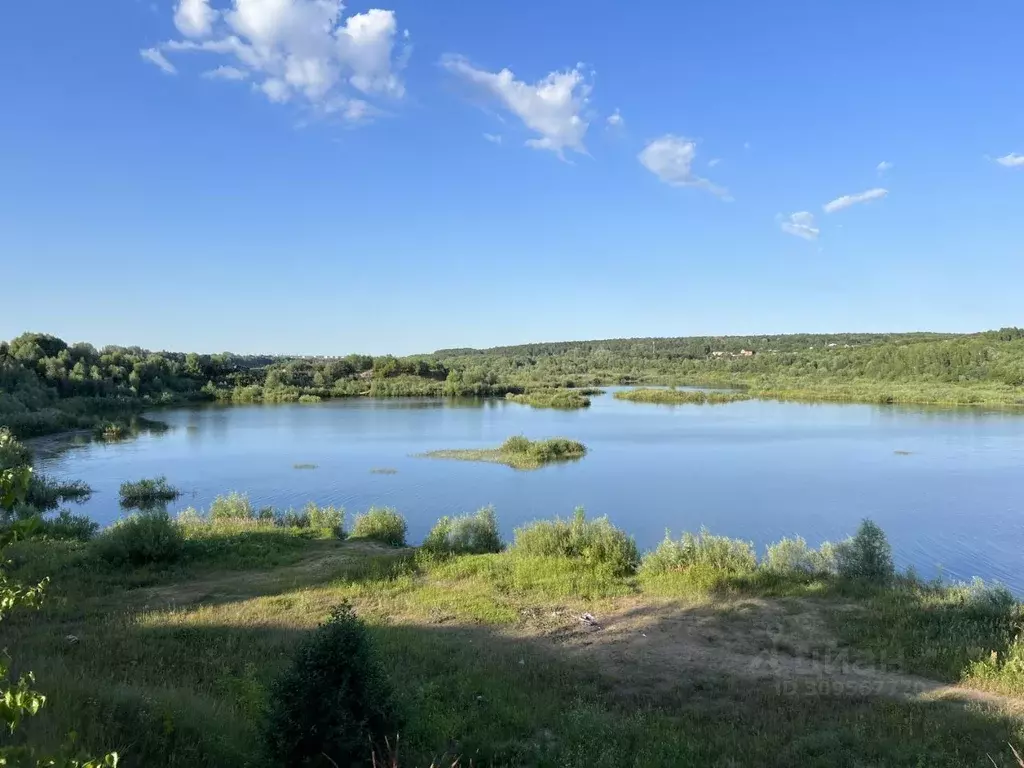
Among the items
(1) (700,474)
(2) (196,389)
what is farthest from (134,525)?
(2) (196,389)

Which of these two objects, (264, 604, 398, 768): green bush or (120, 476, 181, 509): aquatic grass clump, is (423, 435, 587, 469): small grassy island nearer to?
(120, 476, 181, 509): aquatic grass clump

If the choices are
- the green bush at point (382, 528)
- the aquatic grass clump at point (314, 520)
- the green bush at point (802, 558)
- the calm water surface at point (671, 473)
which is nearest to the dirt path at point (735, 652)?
the green bush at point (802, 558)

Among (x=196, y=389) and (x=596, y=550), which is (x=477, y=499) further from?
(x=196, y=389)

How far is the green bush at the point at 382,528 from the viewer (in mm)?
17359

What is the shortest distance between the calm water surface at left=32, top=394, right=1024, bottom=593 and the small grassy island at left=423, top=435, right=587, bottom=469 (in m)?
1.22

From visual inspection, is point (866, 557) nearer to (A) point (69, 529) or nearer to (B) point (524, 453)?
(A) point (69, 529)

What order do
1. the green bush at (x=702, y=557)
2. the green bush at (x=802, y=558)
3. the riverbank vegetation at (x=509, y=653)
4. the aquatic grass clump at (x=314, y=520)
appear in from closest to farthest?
the riverbank vegetation at (x=509, y=653), the green bush at (x=702, y=557), the green bush at (x=802, y=558), the aquatic grass clump at (x=314, y=520)

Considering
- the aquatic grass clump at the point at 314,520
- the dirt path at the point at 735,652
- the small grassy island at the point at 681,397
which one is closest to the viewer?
the dirt path at the point at 735,652

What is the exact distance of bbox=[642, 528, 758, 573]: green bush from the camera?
12812mm

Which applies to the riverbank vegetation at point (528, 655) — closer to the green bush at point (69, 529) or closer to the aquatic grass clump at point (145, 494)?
the green bush at point (69, 529)

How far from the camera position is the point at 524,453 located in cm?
3431

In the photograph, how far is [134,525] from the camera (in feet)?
42.1

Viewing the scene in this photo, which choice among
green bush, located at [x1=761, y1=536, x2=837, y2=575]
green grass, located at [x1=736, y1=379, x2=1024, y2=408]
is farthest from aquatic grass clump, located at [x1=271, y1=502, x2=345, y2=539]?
green grass, located at [x1=736, y1=379, x2=1024, y2=408]

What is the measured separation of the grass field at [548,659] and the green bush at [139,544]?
0.98 feet
